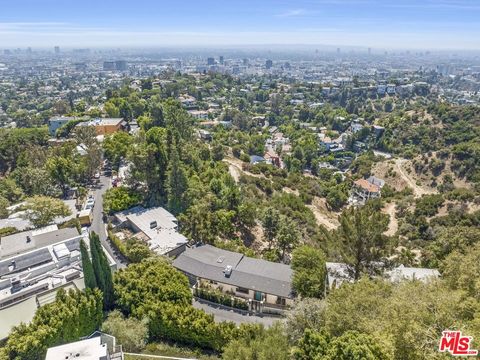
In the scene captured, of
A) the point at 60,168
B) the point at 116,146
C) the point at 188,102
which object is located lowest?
the point at 60,168

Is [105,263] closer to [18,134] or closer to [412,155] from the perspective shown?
[18,134]

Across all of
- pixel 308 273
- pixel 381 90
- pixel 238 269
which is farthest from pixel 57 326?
pixel 381 90

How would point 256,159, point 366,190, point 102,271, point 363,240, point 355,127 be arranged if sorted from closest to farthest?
point 102,271 → point 363,240 → point 366,190 → point 256,159 → point 355,127

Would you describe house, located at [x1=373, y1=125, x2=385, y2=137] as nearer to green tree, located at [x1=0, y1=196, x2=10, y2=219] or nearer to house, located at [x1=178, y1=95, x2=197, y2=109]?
house, located at [x1=178, y1=95, x2=197, y2=109]

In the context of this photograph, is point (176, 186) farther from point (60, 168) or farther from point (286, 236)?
point (60, 168)

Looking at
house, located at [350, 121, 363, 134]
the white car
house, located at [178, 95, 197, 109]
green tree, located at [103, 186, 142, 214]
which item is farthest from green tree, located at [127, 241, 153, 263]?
house, located at [350, 121, 363, 134]

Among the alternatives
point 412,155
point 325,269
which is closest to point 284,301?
point 325,269

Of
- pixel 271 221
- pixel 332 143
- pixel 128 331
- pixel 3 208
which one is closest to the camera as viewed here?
pixel 128 331
